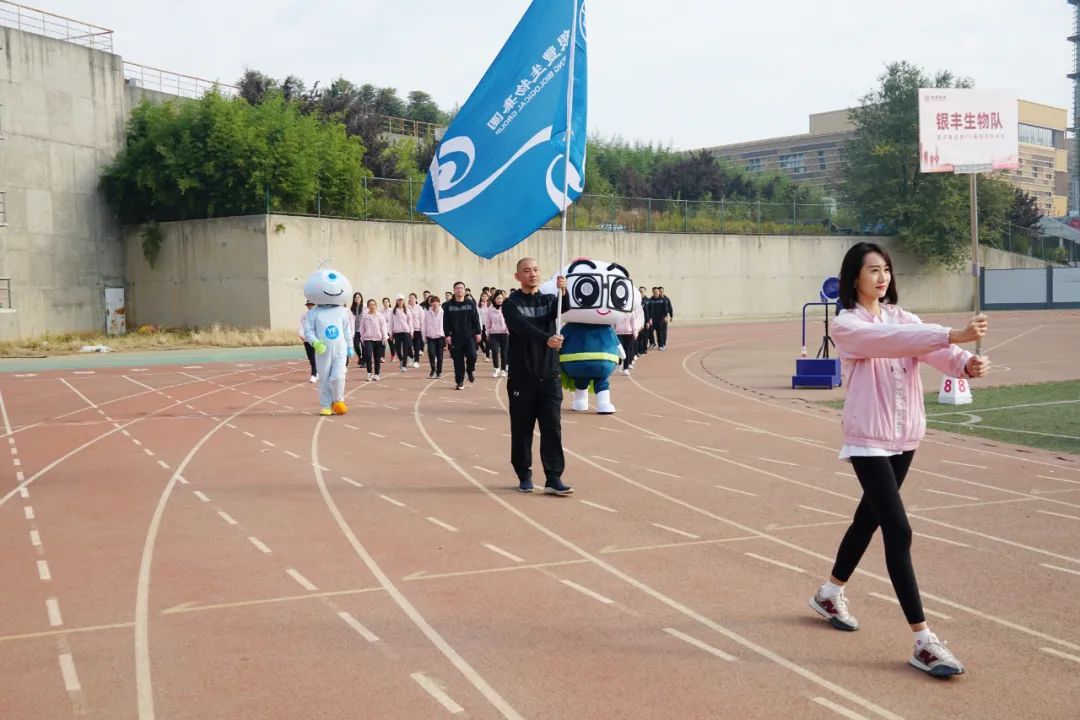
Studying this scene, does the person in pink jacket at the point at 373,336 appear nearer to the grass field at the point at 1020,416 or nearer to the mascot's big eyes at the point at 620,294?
the mascot's big eyes at the point at 620,294

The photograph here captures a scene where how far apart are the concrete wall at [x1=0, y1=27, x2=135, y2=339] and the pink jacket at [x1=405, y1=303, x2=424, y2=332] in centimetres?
1583

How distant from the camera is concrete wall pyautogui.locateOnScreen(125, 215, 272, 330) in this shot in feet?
125

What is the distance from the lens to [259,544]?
310 inches

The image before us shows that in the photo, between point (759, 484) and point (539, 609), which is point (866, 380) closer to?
point (539, 609)

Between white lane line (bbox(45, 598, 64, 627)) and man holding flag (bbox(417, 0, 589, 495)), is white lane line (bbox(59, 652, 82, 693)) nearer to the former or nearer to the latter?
white lane line (bbox(45, 598, 64, 627))

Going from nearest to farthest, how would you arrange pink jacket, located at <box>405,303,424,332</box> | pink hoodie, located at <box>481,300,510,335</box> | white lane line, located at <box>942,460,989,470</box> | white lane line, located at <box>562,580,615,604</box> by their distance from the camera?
1. white lane line, located at <box>562,580,615,604</box>
2. white lane line, located at <box>942,460,989,470</box>
3. pink hoodie, located at <box>481,300,510,335</box>
4. pink jacket, located at <box>405,303,424,332</box>

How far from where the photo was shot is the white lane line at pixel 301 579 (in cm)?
664

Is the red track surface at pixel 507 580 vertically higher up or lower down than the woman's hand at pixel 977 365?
lower down

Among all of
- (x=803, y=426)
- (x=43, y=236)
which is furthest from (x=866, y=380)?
(x=43, y=236)

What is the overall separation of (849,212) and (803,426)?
48935 mm

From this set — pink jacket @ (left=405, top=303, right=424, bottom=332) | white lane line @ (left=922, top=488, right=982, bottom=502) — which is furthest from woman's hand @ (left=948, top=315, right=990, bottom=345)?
pink jacket @ (left=405, top=303, right=424, bottom=332)

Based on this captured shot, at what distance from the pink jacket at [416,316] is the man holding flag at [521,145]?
16.4 meters

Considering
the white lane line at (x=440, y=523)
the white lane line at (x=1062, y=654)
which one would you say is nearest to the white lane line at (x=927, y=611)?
the white lane line at (x=1062, y=654)

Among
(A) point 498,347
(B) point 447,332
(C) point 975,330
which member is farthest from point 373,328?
(C) point 975,330
